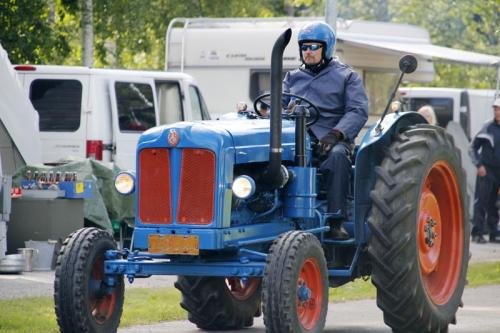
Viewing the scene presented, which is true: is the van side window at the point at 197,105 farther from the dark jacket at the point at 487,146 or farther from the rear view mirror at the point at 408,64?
the rear view mirror at the point at 408,64

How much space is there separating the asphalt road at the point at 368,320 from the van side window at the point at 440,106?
17794 mm

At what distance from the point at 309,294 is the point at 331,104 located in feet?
6.02

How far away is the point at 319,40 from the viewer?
35.9 feet

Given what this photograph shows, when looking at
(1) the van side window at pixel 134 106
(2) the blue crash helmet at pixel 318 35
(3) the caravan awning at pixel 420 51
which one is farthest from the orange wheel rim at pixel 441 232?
(3) the caravan awning at pixel 420 51

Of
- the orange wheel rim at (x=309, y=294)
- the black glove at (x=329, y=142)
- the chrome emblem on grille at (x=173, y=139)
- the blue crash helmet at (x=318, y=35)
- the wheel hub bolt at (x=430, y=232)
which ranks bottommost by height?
the orange wheel rim at (x=309, y=294)

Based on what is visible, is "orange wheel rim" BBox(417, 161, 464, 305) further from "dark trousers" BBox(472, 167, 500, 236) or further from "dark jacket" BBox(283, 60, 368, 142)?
"dark trousers" BBox(472, 167, 500, 236)

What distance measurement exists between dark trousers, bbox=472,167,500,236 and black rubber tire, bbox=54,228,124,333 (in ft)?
43.5

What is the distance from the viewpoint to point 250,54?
977 inches

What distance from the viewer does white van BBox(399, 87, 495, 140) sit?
3117 centimetres

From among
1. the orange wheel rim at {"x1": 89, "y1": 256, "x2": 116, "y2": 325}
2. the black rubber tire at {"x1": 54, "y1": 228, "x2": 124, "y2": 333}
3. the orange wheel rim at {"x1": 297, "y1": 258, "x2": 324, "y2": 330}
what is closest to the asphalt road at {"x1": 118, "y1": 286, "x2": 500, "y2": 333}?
the orange wheel rim at {"x1": 89, "y1": 256, "x2": 116, "y2": 325}

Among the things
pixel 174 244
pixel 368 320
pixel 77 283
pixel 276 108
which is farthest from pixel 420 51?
pixel 77 283

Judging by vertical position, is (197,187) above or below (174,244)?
above

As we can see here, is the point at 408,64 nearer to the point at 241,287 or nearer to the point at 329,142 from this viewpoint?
the point at 329,142

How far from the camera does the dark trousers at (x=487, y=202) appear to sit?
22.3 m
